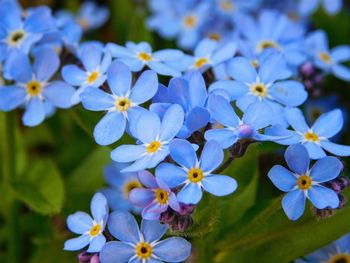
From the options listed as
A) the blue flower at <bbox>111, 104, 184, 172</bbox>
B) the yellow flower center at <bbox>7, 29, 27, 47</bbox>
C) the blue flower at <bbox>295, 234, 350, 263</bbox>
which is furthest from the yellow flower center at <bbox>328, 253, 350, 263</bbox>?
the yellow flower center at <bbox>7, 29, 27, 47</bbox>

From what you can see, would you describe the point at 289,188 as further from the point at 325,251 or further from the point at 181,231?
the point at 325,251

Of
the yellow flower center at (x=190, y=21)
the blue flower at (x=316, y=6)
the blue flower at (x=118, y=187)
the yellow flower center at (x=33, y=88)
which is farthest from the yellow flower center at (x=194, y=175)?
the blue flower at (x=316, y=6)

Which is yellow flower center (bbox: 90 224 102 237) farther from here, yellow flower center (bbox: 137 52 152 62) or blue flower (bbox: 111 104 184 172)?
yellow flower center (bbox: 137 52 152 62)

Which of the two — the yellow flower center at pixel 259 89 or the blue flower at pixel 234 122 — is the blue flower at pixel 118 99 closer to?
the blue flower at pixel 234 122

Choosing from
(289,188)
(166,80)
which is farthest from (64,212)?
(289,188)

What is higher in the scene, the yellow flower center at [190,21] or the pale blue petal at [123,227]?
the yellow flower center at [190,21]

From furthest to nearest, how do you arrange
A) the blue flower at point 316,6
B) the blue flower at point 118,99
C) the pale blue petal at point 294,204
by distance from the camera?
the blue flower at point 316,6 → the blue flower at point 118,99 → the pale blue petal at point 294,204
